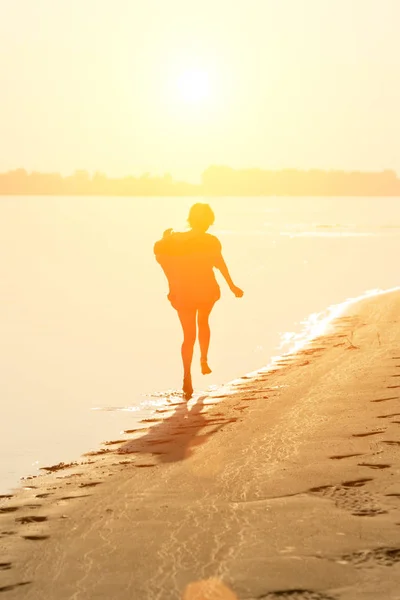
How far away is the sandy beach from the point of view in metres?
4.61

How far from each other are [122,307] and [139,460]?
17.5m

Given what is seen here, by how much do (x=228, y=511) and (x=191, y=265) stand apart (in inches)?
208

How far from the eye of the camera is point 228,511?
5648 millimetres

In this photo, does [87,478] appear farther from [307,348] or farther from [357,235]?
[357,235]

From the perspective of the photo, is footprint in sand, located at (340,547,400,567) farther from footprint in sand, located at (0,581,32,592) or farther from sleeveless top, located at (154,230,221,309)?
sleeveless top, located at (154,230,221,309)

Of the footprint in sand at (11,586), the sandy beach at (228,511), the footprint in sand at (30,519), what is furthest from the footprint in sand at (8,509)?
the footprint in sand at (11,586)

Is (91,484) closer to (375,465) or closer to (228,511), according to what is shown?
(228,511)

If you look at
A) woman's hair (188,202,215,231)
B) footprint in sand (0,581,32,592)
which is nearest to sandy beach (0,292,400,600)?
footprint in sand (0,581,32,592)

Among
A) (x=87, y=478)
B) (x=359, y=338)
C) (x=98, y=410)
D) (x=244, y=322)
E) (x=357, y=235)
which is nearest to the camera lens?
(x=87, y=478)

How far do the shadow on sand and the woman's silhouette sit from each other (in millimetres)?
1324

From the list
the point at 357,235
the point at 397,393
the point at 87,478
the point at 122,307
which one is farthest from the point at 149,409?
the point at 357,235

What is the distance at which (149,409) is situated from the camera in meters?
10.7

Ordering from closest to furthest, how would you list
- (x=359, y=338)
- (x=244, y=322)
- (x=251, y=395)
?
(x=251, y=395) → (x=359, y=338) → (x=244, y=322)

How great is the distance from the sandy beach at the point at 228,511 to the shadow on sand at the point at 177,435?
0.02 metres
